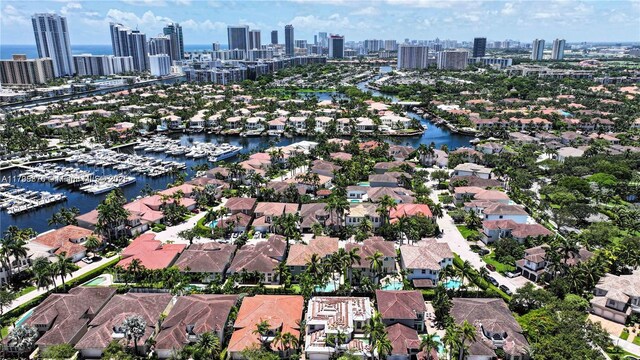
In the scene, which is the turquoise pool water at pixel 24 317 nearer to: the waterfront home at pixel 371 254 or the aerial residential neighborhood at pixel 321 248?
the aerial residential neighborhood at pixel 321 248

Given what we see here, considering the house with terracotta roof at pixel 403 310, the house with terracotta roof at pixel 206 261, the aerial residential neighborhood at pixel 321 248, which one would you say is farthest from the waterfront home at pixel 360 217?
the house with terracotta roof at pixel 403 310

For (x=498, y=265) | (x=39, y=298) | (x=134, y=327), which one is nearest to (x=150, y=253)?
(x=39, y=298)

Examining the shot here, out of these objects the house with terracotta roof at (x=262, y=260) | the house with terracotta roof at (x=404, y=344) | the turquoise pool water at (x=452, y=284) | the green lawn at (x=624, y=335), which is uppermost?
the house with terracotta roof at (x=262, y=260)

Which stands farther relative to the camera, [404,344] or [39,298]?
[39,298]

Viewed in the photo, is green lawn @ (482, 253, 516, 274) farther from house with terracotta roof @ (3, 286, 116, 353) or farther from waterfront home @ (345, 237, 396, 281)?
house with terracotta roof @ (3, 286, 116, 353)

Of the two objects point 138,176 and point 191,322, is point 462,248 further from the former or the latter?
point 138,176

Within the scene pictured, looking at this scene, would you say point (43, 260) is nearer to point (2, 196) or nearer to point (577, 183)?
A: point (2, 196)
